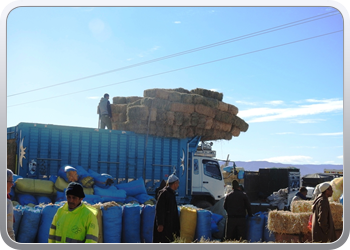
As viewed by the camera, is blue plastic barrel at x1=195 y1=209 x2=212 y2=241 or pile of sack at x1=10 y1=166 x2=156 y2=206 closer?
blue plastic barrel at x1=195 y1=209 x2=212 y2=241

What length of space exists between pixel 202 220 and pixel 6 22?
5.76m

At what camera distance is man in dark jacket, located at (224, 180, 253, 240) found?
29.1ft

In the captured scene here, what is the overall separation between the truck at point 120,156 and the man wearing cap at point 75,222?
7.30 m

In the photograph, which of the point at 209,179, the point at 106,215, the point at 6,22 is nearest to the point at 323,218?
the point at 106,215

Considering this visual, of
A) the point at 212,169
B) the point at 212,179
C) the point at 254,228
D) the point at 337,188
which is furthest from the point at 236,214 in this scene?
the point at 212,169

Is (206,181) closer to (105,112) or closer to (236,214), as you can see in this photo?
(105,112)

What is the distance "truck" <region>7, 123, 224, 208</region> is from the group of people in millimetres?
4197

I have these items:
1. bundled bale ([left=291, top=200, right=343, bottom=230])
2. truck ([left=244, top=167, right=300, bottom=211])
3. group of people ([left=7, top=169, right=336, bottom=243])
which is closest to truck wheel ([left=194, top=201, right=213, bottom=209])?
truck ([left=244, top=167, right=300, bottom=211])

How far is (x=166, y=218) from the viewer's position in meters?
7.21

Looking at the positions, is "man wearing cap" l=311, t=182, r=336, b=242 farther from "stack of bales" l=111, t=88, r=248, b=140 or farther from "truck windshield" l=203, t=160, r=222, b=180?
"stack of bales" l=111, t=88, r=248, b=140

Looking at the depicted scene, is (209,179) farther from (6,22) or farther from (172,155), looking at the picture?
(6,22)

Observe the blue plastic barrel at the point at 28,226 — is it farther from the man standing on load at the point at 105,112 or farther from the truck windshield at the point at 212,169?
the truck windshield at the point at 212,169

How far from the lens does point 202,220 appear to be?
9.06 m

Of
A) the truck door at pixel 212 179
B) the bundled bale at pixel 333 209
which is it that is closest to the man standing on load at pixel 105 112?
the truck door at pixel 212 179
